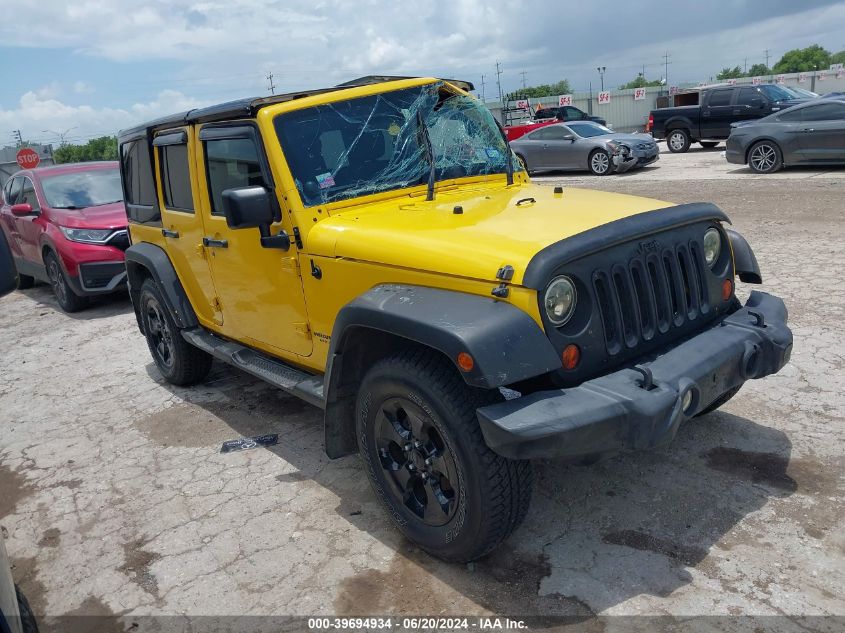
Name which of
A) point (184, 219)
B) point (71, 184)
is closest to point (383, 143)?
point (184, 219)

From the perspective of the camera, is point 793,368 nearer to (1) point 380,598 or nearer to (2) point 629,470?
(2) point 629,470

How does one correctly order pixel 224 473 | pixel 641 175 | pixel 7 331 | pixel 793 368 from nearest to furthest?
pixel 224 473, pixel 793 368, pixel 7 331, pixel 641 175

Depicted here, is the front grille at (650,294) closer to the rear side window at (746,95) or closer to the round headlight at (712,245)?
the round headlight at (712,245)

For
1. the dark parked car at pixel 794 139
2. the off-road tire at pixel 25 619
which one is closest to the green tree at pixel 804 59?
the dark parked car at pixel 794 139

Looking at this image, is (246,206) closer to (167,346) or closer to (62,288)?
(167,346)

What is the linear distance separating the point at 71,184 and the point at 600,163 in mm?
11886

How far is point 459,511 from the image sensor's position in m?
2.96

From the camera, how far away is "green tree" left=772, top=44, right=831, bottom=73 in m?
117

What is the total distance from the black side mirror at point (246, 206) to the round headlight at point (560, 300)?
61.3 inches

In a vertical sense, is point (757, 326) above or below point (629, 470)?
above

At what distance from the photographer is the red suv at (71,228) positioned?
8.59m

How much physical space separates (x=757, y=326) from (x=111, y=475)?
3.75 metres

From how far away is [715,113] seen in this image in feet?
62.6

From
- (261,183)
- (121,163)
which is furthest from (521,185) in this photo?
(121,163)
